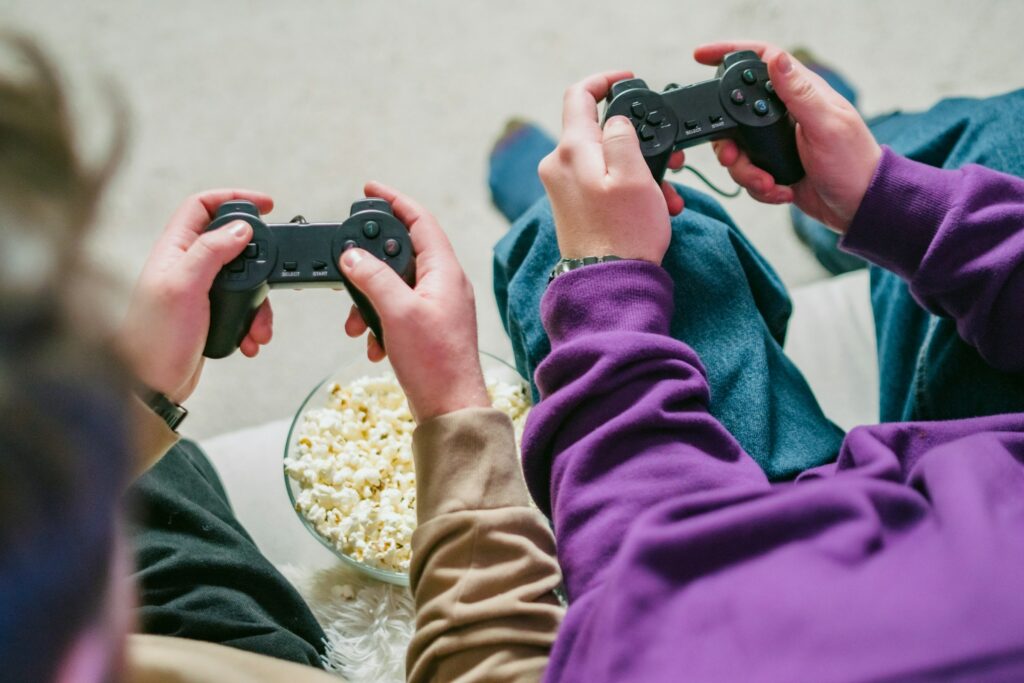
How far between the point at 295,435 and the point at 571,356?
0.31 metres

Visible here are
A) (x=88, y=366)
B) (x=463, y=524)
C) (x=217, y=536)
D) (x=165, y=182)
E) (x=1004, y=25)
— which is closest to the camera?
(x=88, y=366)

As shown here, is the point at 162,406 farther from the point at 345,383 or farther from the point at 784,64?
the point at 784,64

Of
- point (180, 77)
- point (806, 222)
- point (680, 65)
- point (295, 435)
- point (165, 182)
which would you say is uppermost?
point (180, 77)

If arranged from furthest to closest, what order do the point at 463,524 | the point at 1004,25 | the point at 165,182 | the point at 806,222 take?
the point at 1004,25
the point at 165,182
the point at 806,222
the point at 463,524

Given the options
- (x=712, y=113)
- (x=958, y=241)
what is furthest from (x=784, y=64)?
(x=958, y=241)

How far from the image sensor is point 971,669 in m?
0.38

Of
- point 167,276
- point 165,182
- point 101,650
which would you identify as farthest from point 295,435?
point 165,182

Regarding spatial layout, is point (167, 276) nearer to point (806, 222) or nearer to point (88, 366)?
point (88, 366)

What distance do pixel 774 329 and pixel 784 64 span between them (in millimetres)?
237

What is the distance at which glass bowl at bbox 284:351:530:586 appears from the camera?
2.32ft

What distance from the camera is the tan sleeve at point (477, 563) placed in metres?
0.52

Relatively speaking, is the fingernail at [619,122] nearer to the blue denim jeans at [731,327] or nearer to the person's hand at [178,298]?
the blue denim jeans at [731,327]

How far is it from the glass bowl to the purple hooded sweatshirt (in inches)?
6.6

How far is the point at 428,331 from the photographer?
587 mm
